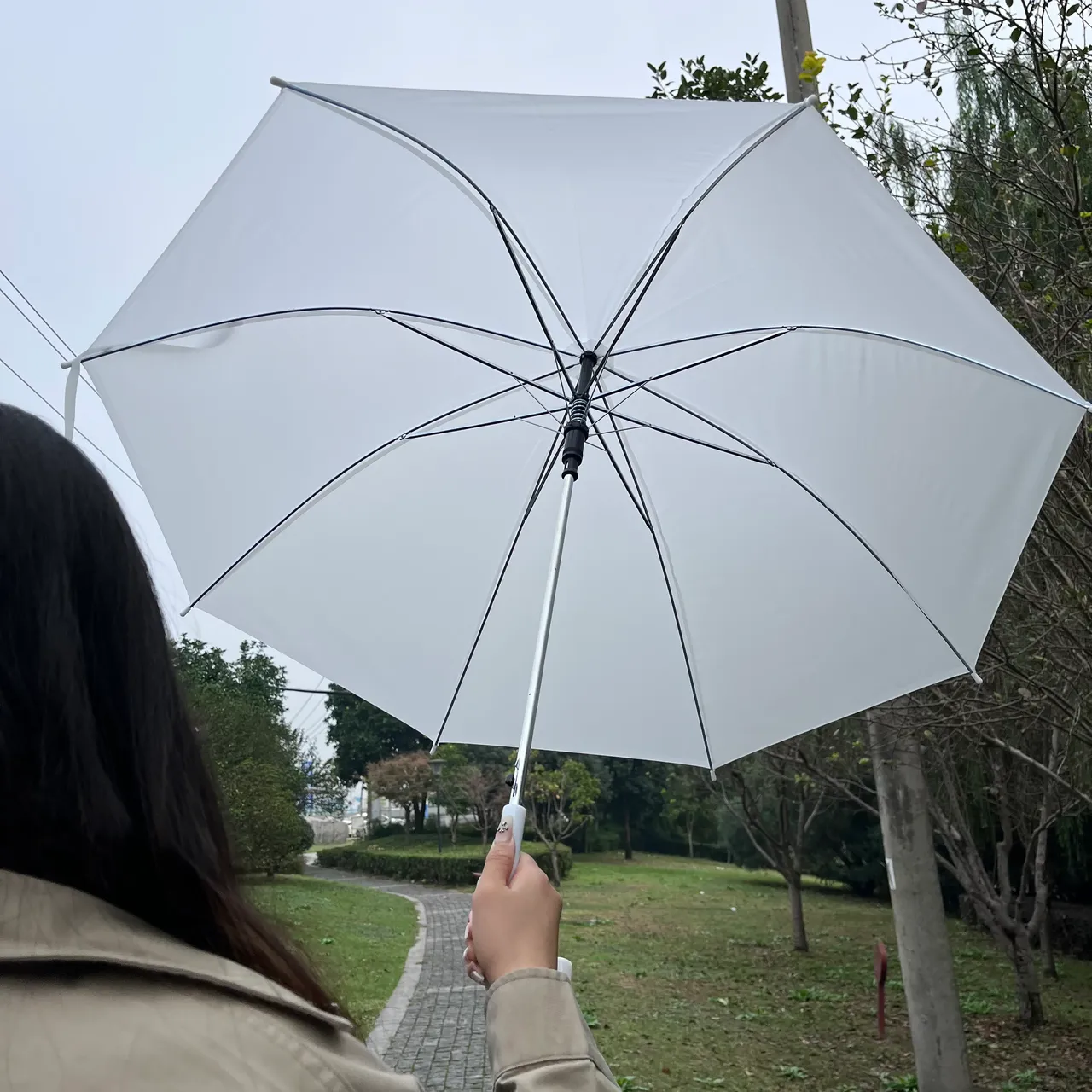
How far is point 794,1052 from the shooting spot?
8.63 metres

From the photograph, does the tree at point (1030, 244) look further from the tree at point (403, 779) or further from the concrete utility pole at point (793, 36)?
the tree at point (403, 779)

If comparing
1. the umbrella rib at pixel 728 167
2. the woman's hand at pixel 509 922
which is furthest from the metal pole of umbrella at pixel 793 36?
the woman's hand at pixel 509 922

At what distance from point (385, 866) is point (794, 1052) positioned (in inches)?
907

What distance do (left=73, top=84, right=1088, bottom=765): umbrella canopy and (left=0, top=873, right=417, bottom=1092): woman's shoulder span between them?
1796 millimetres

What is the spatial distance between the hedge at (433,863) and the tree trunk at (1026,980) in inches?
612

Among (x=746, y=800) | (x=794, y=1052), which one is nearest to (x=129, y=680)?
(x=794, y=1052)

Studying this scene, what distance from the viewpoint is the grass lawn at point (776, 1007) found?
788cm

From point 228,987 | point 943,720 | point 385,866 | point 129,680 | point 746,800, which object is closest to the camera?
point 228,987

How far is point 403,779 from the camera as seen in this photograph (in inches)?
1232

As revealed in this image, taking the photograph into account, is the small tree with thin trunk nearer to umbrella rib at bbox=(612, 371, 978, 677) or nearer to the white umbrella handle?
umbrella rib at bbox=(612, 371, 978, 677)


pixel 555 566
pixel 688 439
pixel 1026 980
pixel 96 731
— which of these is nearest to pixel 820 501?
pixel 688 439

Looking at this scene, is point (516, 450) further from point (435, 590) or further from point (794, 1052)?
point (794, 1052)

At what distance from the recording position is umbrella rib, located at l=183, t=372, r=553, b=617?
2.64 meters

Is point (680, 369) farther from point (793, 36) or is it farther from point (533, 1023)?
point (793, 36)
